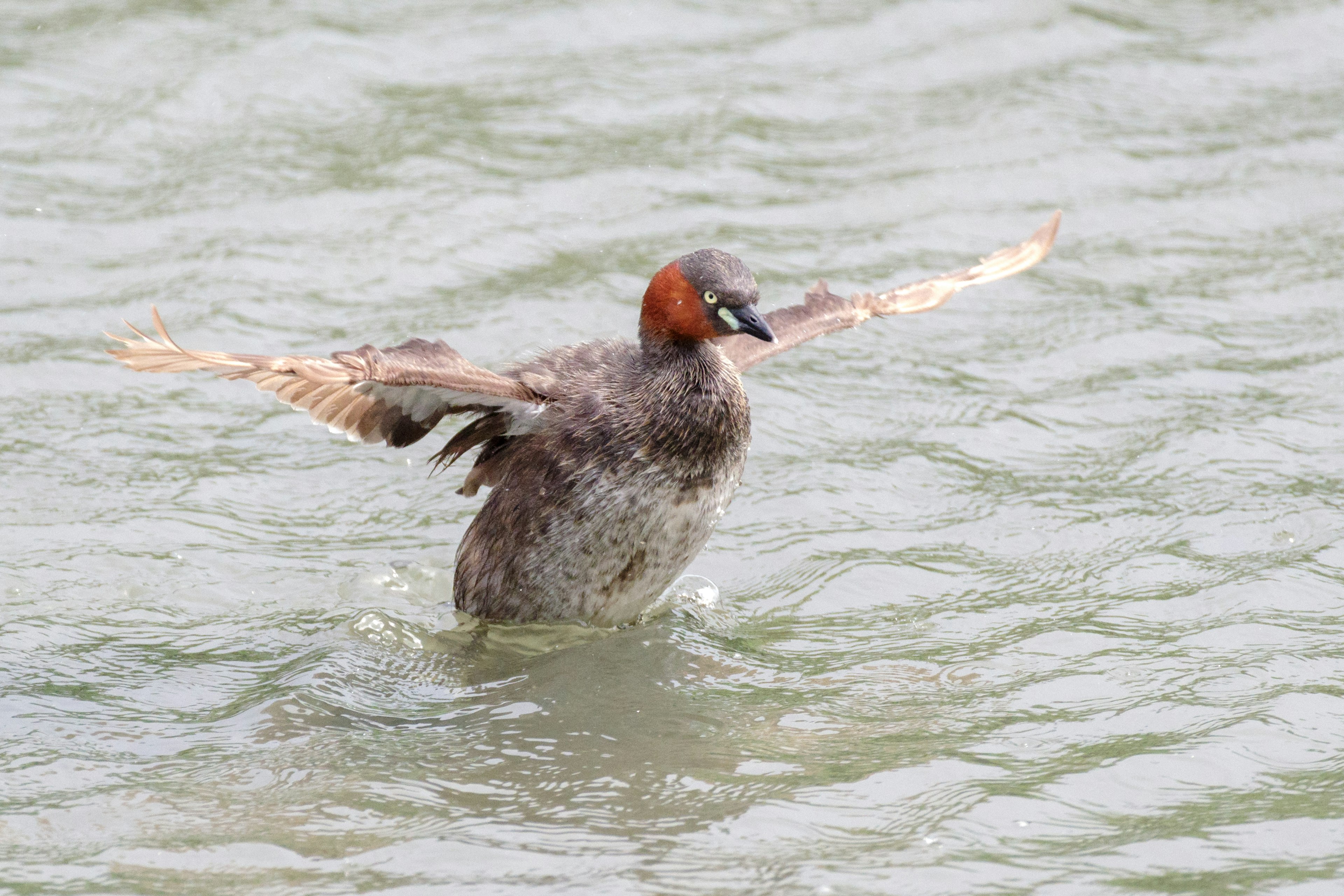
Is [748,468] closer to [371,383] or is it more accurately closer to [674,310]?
[674,310]

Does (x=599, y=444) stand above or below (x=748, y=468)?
above

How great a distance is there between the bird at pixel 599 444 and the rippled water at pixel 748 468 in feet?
1.07

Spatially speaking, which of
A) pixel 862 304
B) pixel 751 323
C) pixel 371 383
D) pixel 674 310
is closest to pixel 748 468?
pixel 862 304

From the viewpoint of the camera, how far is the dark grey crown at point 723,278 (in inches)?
274

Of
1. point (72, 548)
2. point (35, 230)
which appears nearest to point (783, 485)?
point (72, 548)

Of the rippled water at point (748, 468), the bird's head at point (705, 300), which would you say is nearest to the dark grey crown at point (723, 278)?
the bird's head at point (705, 300)

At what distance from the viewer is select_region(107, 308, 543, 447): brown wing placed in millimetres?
5883

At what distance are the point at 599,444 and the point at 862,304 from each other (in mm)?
1935

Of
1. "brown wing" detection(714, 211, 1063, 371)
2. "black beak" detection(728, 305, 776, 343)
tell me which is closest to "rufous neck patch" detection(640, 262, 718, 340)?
"black beak" detection(728, 305, 776, 343)

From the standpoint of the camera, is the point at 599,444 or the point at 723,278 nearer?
the point at 723,278

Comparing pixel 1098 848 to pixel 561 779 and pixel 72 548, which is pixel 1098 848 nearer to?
pixel 561 779

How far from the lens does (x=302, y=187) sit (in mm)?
11539

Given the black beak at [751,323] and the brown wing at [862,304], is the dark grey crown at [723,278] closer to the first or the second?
the black beak at [751,323]

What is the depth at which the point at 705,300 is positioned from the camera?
7.06m
